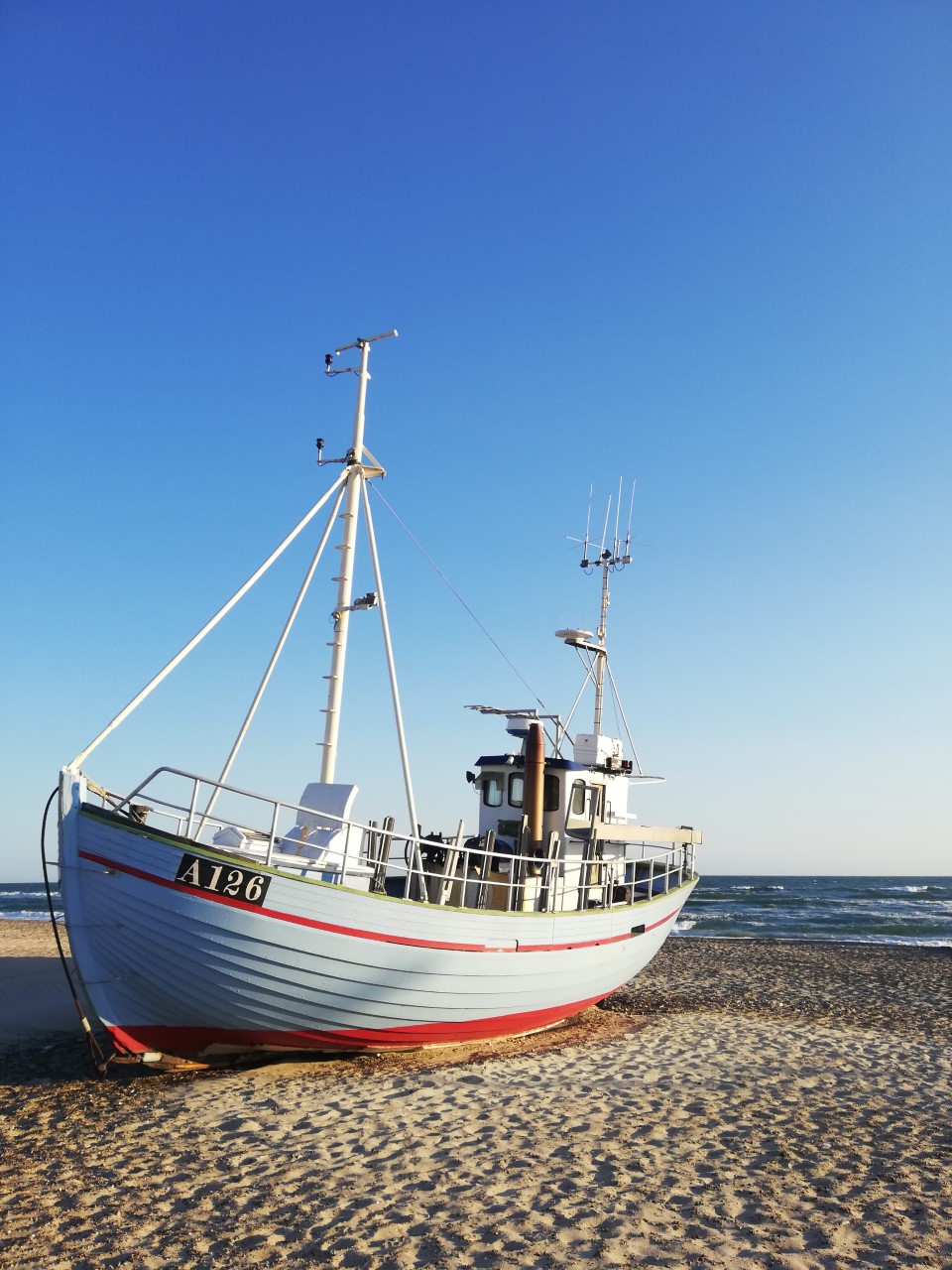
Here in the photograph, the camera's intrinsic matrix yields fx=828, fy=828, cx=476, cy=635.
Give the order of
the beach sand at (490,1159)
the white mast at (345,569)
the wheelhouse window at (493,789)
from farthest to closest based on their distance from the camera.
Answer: the wheelhouse window at (493,789)
the white mast at (345,569)
the beach sand at (490,1159)

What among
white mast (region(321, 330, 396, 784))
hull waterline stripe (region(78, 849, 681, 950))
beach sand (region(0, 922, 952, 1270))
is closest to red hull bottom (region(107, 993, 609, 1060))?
beach sand (region(0, 922, 952, 1270))

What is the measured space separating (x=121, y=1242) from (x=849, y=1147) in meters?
7.74

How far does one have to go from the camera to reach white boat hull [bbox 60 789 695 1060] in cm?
1017

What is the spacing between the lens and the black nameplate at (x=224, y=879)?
1011 cm

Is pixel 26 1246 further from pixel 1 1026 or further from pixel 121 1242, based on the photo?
pixel 1 1026

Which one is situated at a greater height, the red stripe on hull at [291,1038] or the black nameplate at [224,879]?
the black nameplate at [224,879]

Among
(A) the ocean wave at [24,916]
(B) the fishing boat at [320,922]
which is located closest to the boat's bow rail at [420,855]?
(B) the fishing boat at [320,922]

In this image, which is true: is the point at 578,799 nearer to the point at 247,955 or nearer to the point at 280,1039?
the point at 280,1039

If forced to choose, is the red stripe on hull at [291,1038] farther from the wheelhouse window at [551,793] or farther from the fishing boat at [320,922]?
the wheelhouse window at [551,793]

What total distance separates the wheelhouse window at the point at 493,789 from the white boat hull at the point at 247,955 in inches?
220

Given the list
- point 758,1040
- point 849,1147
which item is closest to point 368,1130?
point 849,1147

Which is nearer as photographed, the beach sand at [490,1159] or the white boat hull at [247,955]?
the beach sand at [490,1159]

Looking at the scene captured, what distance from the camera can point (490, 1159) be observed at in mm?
8664

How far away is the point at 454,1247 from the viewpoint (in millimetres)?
6801
